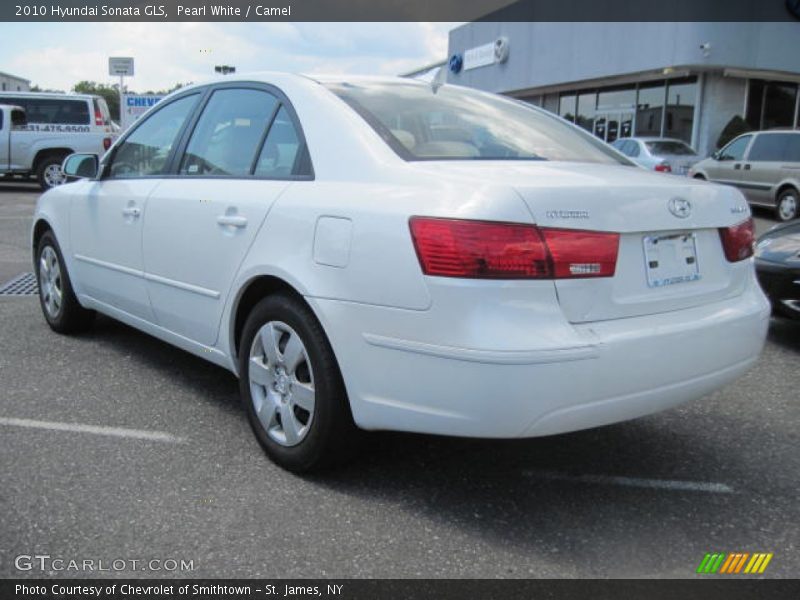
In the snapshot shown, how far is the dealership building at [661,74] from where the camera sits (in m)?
21.4

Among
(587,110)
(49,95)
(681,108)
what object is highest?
(587,110)

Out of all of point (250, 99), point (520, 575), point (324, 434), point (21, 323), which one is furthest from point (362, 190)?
point (21, 323)

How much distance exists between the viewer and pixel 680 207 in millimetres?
2771

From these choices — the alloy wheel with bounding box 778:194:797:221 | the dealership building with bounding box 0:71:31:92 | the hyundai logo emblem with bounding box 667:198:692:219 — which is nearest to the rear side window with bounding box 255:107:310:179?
the hyundai logo emblem with bounding box 667:198:692:219

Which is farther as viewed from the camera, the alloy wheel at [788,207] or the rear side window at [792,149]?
the rear side window at [792,149]

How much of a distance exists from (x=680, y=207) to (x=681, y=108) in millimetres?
22852

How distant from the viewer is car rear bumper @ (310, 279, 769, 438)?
2387 mm

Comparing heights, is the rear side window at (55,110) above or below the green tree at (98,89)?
below

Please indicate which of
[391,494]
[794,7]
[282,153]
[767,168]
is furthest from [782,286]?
[794,7]

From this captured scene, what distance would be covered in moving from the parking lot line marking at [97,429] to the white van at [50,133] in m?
14.9

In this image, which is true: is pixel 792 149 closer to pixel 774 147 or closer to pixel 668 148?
pixel 774 147

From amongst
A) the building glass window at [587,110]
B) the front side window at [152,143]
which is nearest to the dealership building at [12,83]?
the building glass window at [587,110]

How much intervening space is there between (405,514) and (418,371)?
2.00 ft

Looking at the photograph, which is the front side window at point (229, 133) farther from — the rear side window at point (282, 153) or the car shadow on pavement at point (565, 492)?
the car shadow on pavement at point (565, 492)
